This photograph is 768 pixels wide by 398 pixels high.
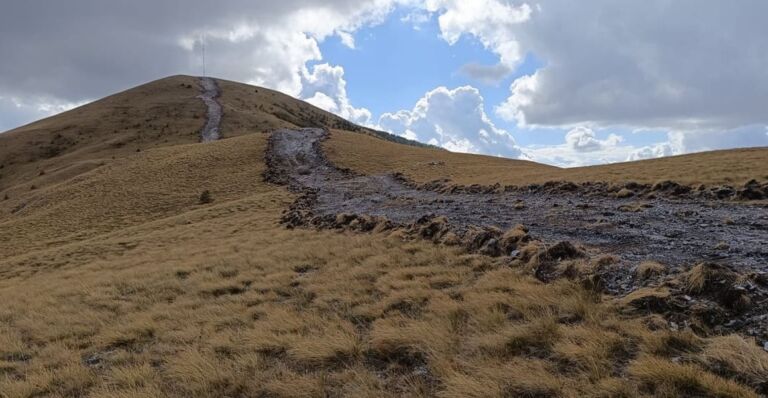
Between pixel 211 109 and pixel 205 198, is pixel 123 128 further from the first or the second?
pixel 205 198

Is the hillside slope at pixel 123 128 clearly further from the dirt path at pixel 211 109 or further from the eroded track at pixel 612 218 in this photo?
the eroded track at pixel 612 218

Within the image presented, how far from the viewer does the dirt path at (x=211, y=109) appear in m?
72.4

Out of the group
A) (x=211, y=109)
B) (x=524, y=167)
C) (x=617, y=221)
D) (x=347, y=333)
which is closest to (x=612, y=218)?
(x=617, y=221)

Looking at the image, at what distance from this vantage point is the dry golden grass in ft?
69.4

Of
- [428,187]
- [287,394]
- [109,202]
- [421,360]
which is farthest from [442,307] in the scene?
[109,202]

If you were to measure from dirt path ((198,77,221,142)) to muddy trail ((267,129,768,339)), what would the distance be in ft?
154

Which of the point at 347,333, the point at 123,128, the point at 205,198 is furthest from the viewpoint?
the point at 123,128

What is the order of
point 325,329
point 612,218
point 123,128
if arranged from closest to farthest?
point 325,329 → point 612,218 → point 123,128

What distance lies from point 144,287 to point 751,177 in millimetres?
21538

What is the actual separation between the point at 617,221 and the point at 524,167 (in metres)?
28.9

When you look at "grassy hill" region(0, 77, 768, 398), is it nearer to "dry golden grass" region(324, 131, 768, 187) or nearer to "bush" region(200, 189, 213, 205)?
"bush" region(200, 189, 213, 205)

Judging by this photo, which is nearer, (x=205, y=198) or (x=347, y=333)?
(x=347, y=333)

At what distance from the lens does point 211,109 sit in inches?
3524

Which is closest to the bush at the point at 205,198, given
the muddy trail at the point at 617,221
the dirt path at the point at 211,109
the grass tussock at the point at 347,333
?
the muddy trail at the point at 617,221
